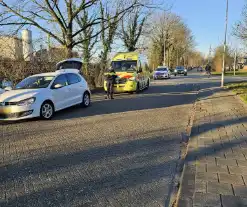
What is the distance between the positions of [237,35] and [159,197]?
56.2 ft

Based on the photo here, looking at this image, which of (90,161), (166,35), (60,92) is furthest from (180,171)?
(166,35)

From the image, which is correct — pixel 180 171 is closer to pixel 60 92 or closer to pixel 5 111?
pixel 5 111

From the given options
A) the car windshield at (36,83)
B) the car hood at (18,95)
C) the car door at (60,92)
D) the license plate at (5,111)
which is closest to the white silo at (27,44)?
the car windshield at (36,83)

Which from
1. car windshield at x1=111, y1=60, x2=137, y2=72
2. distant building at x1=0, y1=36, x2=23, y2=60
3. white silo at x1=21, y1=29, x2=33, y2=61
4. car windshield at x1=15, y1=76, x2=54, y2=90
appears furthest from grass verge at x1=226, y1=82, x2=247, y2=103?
distant building at x1=0, y1=36, x2=23, y2=60

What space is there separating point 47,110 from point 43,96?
0.50 metres

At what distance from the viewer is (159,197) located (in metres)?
3.39

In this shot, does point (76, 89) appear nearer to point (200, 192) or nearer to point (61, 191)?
point (61, 191)

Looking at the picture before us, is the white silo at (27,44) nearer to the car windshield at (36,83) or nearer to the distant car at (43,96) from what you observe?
the distant car at (43,96)

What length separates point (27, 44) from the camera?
54.1ft

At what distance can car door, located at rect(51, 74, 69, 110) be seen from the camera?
8.91 metres

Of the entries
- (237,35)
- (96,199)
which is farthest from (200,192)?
(237,35)

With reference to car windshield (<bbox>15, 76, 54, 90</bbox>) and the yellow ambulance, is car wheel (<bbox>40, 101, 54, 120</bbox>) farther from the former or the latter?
the yellow ambulance

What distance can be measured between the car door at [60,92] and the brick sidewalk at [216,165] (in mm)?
4802

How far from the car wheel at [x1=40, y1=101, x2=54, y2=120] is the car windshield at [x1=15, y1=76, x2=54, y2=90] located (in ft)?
2.33
